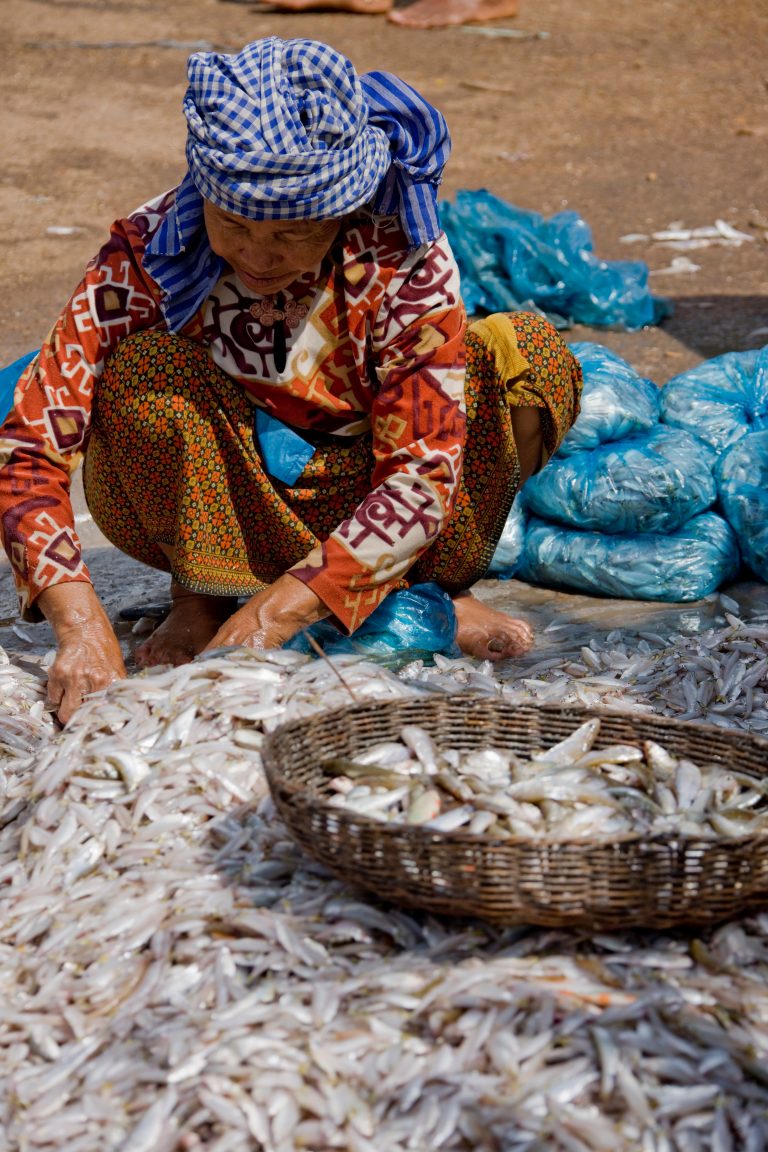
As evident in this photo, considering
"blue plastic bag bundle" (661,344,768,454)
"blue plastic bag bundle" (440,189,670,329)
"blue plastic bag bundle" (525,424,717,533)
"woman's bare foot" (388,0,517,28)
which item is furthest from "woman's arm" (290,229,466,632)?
"woman's bare foot" (388,0,517,28)

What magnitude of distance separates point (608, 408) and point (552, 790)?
201cm

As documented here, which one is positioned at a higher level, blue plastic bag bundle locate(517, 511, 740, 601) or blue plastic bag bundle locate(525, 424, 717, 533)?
blue plastic bag bundle locate(525, 424, 717, 533)

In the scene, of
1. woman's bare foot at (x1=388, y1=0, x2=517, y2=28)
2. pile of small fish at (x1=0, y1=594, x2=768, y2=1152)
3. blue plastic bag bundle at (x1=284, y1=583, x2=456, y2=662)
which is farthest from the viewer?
woman's bare foot at (x1=388, y1=0, x2=517, y2=28)

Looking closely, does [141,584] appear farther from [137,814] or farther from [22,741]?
[137,814]

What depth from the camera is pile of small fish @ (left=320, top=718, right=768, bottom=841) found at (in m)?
1.94

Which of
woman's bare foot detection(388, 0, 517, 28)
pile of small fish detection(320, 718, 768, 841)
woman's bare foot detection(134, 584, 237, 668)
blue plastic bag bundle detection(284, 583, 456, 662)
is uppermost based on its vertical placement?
pile of small fish detection(320, 718, 768, 841)

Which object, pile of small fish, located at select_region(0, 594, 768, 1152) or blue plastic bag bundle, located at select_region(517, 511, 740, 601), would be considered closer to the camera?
pile of small fish, located at select_region(0, 594, 768, 1152)

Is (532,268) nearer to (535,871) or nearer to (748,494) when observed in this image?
(748,494)

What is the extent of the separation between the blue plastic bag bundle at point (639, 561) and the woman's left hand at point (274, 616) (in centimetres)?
120

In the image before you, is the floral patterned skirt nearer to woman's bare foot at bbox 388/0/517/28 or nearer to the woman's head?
the woman's head

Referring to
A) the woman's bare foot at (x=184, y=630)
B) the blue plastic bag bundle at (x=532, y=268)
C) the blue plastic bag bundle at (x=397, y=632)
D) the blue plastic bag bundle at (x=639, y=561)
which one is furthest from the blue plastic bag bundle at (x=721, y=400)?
the woman's bare foot at (x=184, y=630)

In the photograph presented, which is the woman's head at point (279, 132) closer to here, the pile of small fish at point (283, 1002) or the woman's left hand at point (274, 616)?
the woman's left hand at point (274, 616)

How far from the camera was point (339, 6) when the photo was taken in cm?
1030

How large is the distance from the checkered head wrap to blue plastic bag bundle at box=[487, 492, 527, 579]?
1391 mm
